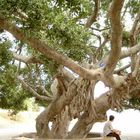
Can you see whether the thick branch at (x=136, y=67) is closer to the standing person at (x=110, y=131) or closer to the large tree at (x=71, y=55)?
the large tree at (x=71, y=55)

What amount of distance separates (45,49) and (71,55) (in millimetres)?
709

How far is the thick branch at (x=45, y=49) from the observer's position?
17.2 feet

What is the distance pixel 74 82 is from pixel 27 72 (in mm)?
2686

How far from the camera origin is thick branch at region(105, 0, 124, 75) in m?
4.56

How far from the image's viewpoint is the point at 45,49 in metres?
5.58

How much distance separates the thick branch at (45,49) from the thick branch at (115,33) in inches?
11.7

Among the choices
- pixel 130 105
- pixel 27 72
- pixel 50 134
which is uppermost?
pixel 27 72

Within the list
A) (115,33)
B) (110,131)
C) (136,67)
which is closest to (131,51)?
(136,67)

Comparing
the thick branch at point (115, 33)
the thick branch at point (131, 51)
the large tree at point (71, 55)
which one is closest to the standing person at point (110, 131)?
the large tree at point (71, 55)

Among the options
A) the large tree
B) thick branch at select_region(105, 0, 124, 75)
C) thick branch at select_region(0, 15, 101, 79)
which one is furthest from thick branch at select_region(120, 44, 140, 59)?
thick branch at select_region(0, 15, 101, 79)

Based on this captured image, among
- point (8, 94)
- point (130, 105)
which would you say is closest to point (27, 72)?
point (8, 94)

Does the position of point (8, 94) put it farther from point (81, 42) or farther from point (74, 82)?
point (81, 42)

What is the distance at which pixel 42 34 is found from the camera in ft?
17.9

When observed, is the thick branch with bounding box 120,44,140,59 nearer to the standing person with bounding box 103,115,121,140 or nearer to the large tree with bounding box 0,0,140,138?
the large tree with bounding box 0,0,140,138
